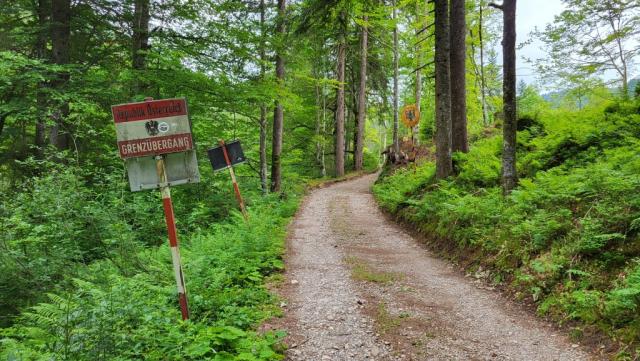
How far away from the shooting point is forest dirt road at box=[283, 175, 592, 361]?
4094 mm

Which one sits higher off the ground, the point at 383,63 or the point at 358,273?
the point at 383,63

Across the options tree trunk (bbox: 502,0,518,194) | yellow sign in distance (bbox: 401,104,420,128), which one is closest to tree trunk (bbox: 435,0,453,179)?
tree trunk (bbox: 502,0,518,194)

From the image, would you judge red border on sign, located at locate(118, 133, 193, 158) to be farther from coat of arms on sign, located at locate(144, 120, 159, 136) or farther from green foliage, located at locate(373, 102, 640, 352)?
green foliage, located at locate(373, 102, 640, 352)

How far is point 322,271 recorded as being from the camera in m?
6.84

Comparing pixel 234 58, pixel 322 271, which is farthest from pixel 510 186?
pixel 234 58

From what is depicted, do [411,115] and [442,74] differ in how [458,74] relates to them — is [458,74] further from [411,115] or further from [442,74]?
[411,115]

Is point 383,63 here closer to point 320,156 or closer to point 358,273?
point 320,156

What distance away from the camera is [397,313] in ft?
16.4

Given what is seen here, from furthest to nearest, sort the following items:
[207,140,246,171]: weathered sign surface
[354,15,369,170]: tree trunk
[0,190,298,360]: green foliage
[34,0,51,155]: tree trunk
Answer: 1. [354,15,369,170]: tree trunk
2. [34,0,51,155]: tree trunk
3. [207,140,246,171]: weathered sign surface
4. [0,190,298,360]: green foliage

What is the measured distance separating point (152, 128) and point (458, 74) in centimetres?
950

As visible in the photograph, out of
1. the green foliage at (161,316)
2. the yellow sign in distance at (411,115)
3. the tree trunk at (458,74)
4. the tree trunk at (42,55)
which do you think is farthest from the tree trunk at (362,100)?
the green foliage at (161,316)

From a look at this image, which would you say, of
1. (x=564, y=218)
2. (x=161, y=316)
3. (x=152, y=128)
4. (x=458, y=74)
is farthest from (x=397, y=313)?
(x=458, y=74)

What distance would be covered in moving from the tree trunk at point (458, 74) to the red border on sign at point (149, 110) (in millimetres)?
9079

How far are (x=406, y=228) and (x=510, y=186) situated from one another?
3.34 meters
